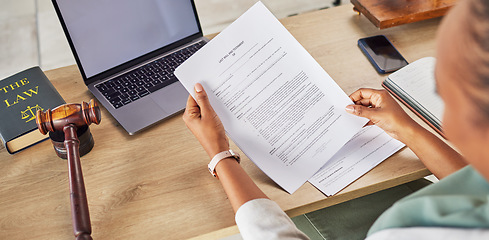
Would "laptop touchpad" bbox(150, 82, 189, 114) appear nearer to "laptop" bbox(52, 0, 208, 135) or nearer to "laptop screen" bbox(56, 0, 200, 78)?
"laptop" bbox(52, 0, 208, 135)

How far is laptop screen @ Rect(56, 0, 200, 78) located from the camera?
3.90 feet

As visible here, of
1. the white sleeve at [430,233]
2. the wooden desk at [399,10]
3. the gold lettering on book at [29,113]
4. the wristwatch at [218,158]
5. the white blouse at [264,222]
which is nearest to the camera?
the white sleeve at [430,233]

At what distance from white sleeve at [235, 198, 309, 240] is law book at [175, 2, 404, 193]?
0.35ft

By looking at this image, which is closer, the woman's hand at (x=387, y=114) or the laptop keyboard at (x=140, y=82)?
the woman's hand at (x=387, y=114)

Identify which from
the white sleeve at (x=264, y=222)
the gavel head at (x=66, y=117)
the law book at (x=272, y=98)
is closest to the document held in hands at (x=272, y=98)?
the law book at (x=272, y=98)

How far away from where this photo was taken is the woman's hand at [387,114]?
3.37 feet

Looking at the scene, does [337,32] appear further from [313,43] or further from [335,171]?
[335,171]

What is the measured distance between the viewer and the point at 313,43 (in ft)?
4.54

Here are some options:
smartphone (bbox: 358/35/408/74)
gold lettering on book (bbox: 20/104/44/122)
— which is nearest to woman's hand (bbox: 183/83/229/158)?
gold lettering on book (bbox: 20/104/44/122)

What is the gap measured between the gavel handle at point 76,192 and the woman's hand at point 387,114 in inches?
23.1

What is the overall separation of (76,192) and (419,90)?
0.82 metres

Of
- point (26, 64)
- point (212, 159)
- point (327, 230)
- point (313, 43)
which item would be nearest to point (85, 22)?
point (212, 159)

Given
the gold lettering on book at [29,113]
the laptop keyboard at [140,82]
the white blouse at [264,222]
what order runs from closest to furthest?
the white blouse at [264,222], the gold lettering on book at [29,113], the laptop keyboard at [140,82]

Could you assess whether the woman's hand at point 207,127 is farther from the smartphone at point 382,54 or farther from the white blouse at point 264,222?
the smartphone at point 382,54
